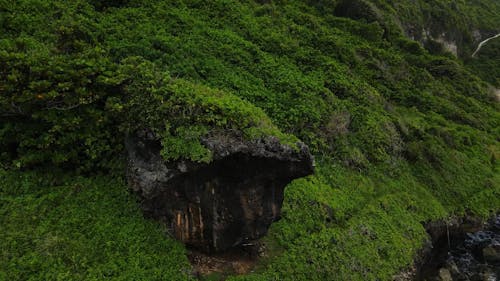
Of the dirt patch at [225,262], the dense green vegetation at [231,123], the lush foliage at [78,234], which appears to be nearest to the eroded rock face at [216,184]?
the dirt patch at [225,262]

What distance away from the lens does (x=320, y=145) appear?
74.0 feet

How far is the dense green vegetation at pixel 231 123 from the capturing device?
40.7 ft

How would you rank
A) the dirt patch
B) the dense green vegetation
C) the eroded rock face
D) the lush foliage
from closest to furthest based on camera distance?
the lush foliage → the dense green vegetation → the eroded rock face → the dirt patch

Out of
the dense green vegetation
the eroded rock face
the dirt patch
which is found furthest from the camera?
the dirt patch

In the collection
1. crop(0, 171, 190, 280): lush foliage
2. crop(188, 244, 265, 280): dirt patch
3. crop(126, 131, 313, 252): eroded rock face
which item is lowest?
crop(188, 244, 265, 280): dirt patch

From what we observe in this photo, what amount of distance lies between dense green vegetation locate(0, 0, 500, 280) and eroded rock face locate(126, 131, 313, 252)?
595 millimetres

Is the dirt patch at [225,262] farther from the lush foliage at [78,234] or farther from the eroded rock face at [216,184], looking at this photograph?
the lush foliage at [78,234]

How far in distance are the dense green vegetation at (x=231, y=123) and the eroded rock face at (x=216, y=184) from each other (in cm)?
60

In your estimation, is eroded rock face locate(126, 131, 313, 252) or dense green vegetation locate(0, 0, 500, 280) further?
eroded rock face locate(126, 131, 313, 252)

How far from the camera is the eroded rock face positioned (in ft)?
41.4

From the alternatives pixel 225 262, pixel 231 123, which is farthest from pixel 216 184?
pixel 225 262

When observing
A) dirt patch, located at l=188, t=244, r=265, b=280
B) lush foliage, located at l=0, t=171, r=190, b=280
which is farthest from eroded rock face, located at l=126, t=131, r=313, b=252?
lush foliage, located at l=0, t=171, r=190, b=280

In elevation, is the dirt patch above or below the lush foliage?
below

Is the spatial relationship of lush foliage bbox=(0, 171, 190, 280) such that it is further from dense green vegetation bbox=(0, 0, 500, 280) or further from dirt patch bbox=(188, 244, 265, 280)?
dirt patch bbox=(188, 244, 265, 280)
